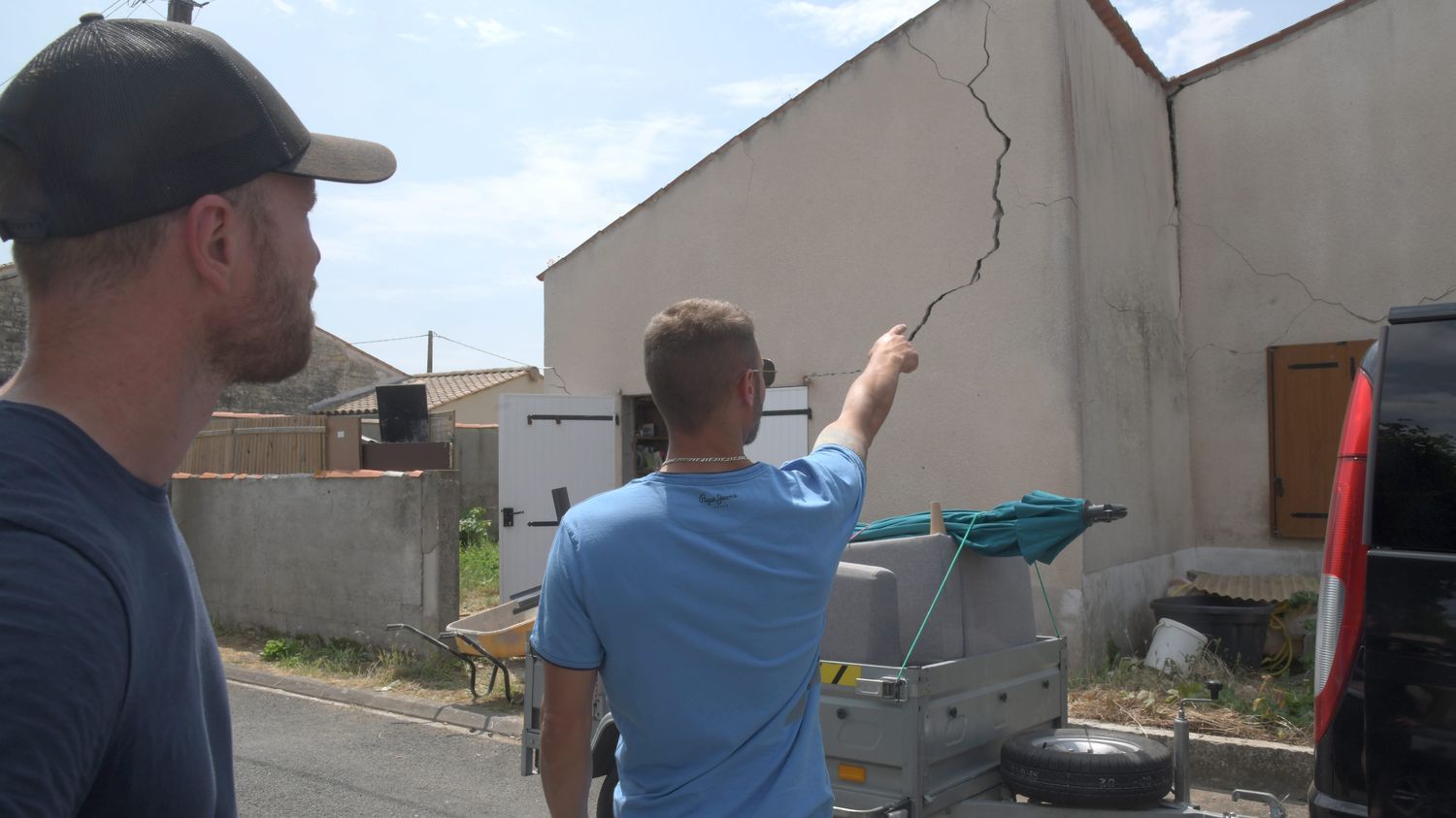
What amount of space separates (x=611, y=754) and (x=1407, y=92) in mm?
8562

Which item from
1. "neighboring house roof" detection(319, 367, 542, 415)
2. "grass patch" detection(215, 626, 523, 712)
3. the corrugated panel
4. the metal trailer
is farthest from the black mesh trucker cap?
"neighboring house roof" detection(319, 367, 542, 415)

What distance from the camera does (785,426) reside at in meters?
9.37

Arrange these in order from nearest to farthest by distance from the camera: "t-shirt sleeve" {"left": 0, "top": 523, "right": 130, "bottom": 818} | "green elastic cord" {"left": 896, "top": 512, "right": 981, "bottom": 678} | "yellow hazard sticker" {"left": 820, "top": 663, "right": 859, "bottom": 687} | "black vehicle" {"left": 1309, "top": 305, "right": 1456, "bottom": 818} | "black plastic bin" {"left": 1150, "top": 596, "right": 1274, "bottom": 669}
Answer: "t-shirt sleeve" {"left": 0, "top": 523, "right": 130, "bottom": 818} → "black vehicle" {"left": 1309, "top": 305, "right": 1456, "bottom": 818} → "yellow hazard sticker" {"left": 820, "top": 663, "right": 859, "bottom": 687} → "green elastic cord" {"left": 896, "top": 512, "right": 981, "bottom": 678} → "black plastic bin" {"left": 1150, "top": 596, "right": 1274, "bottom": 669}

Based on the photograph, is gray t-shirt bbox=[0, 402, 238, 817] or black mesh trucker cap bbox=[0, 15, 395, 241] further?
black mesh trucker cap bbox=[0, 15, 395, 241]

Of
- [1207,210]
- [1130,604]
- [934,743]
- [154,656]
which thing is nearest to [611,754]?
[934,743]

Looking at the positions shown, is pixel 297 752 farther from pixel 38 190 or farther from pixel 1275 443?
pixel 1275 443

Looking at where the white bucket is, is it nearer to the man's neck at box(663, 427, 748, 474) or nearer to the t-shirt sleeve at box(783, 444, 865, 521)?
the t-shirt sleeve at box(783, 444, 865, 521)

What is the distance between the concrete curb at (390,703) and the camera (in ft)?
23.8

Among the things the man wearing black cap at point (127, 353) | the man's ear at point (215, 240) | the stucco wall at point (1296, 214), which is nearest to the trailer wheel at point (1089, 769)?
the man wearing black cap at point (127, 353)

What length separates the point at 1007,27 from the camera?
8.22 metres

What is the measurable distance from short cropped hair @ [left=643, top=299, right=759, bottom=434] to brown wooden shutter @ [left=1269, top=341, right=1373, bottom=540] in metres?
8.15

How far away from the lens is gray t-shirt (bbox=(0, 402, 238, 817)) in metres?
0.75

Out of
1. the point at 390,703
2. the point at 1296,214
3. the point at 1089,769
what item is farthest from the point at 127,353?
the point at 1296,214

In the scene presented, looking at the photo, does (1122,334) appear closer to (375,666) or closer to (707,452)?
(375,666)
